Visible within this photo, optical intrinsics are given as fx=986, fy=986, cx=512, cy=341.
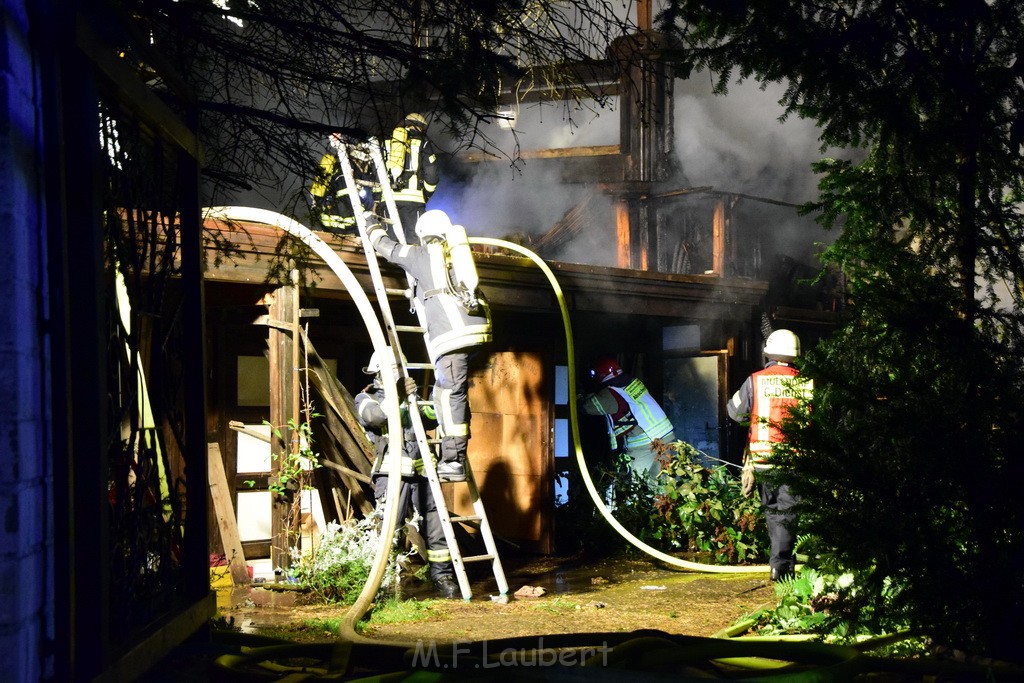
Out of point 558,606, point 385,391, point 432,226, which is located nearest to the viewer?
point 385,391

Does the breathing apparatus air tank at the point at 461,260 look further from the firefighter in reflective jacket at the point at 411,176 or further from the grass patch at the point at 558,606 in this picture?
the grass patch at the point at 558,606

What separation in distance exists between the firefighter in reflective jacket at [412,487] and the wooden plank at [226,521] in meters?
1.29

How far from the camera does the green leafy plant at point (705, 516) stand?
10.2 metres

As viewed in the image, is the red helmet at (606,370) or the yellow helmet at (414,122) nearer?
the yellow helmet at (414,122)

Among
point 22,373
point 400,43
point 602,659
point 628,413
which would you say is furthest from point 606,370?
point 22,373

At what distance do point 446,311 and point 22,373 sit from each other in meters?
5.53

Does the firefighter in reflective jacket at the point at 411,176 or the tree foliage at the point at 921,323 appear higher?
the firefighter in reflective jacket at the point at 411,176

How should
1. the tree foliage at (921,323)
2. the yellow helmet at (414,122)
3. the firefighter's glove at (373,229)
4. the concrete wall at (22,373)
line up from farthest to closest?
the firefighter's glove at (373,229), the yellow helmet at (414,122), the tree foliage at (921,323), the concrete wall at (22,373)

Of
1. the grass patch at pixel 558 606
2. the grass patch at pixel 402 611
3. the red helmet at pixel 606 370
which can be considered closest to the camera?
the grass patch at pixel 402 611

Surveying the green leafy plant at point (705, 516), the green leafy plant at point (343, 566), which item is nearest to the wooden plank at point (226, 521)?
the green leafy plant at point (343, 566)

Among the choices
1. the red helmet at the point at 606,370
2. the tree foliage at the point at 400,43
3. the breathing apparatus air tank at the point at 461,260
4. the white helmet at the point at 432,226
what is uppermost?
the tree foliage at the point at 400,43

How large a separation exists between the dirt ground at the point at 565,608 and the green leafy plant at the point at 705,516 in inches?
32.3

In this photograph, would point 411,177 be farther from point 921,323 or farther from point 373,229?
point 921,323

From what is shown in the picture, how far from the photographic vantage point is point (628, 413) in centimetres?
1227
